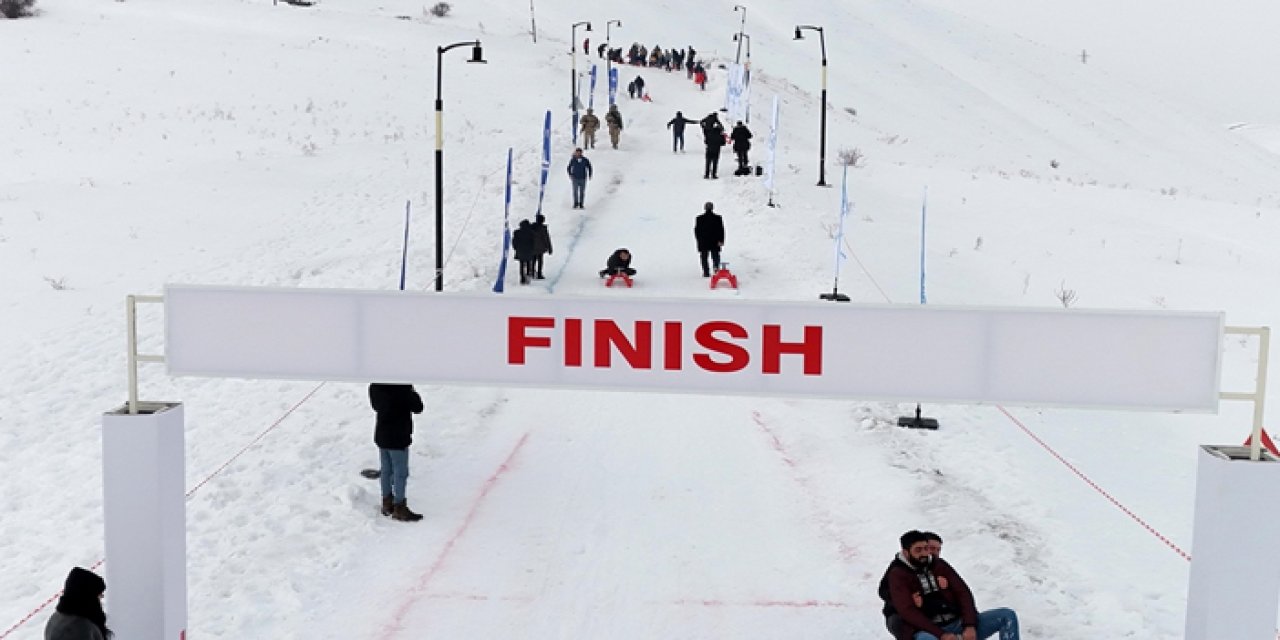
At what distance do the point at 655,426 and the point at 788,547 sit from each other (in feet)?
12.1

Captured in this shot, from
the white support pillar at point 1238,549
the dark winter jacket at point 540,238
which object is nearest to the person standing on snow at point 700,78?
the dark winter jacket at point 540,238

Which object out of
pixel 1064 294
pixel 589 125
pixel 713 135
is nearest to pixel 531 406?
pixel 1064 294

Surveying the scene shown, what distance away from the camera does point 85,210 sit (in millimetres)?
22828

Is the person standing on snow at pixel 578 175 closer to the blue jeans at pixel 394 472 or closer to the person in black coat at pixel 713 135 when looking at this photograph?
the person in black coat at pixel 713 135

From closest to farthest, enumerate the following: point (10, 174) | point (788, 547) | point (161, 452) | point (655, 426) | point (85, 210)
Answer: point (161, 452) < point (788, 547) < point (655, 426) < point (85, 210) < point (10, 174)

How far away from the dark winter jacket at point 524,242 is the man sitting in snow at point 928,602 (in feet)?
42.8

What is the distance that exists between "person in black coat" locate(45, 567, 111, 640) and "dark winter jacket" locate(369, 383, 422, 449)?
3906mm

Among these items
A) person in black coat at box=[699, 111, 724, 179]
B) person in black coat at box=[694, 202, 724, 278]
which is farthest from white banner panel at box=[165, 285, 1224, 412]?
person in black coat at box=[699, 111, 724, 179]

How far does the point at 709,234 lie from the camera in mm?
20047

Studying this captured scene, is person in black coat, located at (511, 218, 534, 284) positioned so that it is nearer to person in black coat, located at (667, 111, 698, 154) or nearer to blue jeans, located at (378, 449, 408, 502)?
blue jeans, located at (378, 449, 408, 502)

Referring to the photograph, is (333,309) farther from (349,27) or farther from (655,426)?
(349,27)

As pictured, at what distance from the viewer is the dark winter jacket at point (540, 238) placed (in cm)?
1975

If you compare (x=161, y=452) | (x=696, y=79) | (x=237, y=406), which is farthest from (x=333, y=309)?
(x=696, y=79)

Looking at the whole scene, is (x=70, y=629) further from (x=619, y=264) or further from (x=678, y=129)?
(x=678, y=129)
